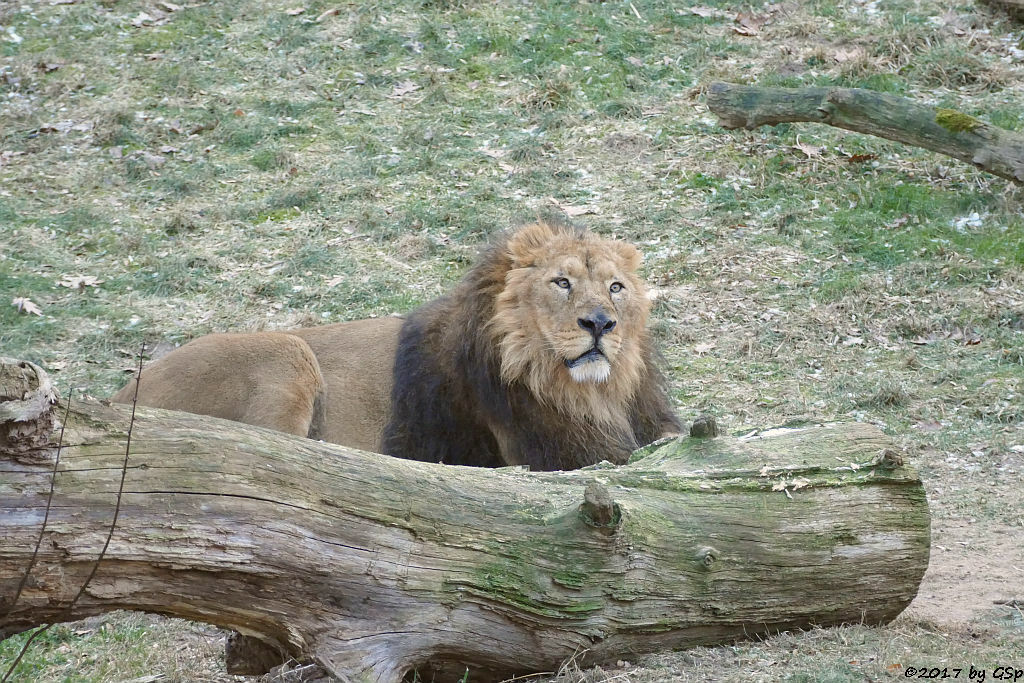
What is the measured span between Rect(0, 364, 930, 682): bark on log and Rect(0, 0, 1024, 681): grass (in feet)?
6.19

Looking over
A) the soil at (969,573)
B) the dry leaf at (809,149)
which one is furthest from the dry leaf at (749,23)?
the soil at (969,573)

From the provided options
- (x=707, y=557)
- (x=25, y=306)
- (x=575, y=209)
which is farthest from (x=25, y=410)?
(x=575, y=209)

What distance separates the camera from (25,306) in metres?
9.37

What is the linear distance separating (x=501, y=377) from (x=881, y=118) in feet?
16.7

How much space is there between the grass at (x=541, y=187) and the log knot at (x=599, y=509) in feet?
8.26

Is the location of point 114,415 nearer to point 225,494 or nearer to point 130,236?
point 225,494

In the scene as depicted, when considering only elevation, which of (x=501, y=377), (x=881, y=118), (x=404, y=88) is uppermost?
(x=881, y=118)

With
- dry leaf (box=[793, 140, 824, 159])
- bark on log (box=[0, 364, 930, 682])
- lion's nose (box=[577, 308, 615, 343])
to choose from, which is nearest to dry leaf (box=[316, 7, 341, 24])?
dry leaf (box=[793, 140, 824, 159])

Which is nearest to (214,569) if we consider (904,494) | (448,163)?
(904,494)

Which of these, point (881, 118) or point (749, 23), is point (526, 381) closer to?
point (881, 118)

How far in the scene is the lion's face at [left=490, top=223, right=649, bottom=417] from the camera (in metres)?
5.70

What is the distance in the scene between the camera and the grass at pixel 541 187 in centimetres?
822

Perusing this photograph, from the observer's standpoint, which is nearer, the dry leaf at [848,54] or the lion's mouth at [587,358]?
the lion's mouth at [587,358]

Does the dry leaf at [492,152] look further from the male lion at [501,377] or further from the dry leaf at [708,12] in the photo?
the male lion at [501,377]
